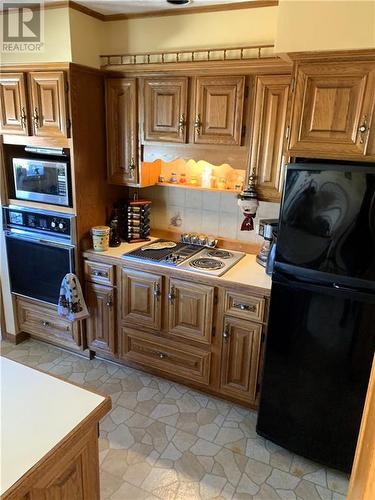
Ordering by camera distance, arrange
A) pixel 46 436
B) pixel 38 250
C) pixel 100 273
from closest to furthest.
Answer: pixel 46 436 → pixel 100 273 → pixel 38 250

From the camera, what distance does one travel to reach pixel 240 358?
7.65 feet

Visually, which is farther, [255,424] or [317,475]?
[255,424]

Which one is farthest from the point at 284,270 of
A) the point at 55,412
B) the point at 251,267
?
the point at 55,412

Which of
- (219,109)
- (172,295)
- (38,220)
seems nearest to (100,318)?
(172,295)

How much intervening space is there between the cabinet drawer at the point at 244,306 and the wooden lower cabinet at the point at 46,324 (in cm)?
127

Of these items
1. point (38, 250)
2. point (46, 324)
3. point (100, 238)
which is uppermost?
point (100, 238)

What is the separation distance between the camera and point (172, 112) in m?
2.42

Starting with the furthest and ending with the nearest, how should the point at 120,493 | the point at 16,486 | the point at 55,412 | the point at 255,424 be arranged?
1. the point at 255,424
2. the point at 120,493
3. the point at 55,412
4. the point at 16,486

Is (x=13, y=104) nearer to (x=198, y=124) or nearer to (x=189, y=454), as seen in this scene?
(x=198, y=124)

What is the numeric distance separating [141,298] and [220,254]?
65cm

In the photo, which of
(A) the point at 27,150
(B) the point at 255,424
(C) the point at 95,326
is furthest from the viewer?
(C) the point at 95,326

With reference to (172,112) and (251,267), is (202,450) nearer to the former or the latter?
(251,267)

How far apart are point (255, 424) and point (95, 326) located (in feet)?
4.39

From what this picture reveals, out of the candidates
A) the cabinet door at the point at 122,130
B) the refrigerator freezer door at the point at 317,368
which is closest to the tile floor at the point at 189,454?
the refrigerator freezer door at the point at 317,368
